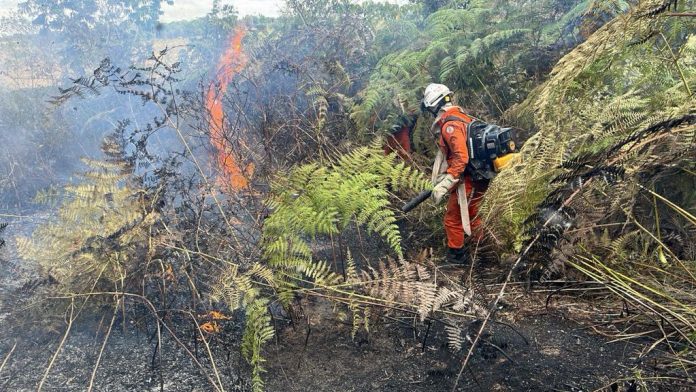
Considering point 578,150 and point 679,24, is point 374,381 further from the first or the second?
point 679,24

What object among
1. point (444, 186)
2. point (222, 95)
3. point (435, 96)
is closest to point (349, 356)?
point (444, 186)

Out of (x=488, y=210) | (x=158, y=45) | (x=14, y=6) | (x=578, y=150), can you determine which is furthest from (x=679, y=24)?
(x=14, y=6)

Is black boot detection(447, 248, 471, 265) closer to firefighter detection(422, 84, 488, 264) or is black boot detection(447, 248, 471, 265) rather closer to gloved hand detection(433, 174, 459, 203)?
firefighter detection(422, 84, 488, 264)

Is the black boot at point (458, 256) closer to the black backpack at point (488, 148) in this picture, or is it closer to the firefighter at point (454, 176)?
the firefighter at point (454, 176)

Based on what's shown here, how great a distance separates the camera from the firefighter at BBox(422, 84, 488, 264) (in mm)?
4219

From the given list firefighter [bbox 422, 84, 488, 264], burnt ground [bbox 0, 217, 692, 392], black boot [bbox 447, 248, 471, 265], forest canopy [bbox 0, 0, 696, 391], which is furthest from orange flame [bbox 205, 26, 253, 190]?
black boot [bbox 447, 248, 471, 265]

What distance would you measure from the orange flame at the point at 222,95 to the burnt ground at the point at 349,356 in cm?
164

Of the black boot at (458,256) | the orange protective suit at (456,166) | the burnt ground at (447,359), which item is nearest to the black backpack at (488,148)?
the orange protective suit at (456,166)

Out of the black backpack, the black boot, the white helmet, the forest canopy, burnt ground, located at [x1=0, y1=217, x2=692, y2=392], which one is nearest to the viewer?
the forest canopy

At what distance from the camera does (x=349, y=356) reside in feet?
9.77

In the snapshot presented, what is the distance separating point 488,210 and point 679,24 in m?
1.73

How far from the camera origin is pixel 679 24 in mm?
3150

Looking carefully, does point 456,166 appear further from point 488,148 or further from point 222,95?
point 222,95

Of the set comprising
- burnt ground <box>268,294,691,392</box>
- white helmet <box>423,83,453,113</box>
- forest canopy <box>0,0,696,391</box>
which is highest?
white helmet <box>423,83,453,113</box>
